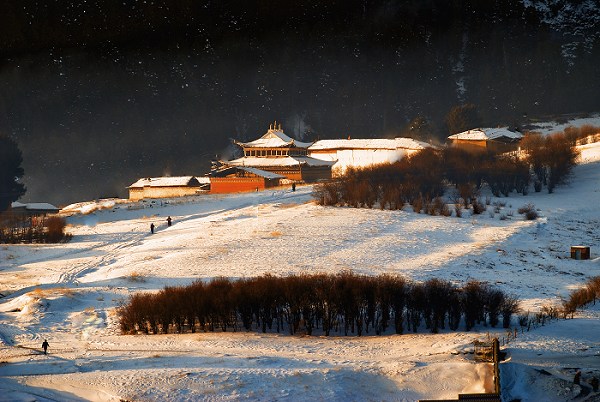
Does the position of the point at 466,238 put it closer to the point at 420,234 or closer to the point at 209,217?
the point at 420,234

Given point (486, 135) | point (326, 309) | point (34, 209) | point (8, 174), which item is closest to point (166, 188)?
point (34, 209)

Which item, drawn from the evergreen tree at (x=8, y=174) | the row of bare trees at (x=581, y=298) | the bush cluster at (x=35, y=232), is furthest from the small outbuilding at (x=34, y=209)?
the row of bare trees at (x=581, y=298)

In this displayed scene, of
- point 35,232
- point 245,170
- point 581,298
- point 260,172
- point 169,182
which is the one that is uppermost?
point 245,170

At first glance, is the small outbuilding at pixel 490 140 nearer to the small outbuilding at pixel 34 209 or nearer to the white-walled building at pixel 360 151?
the white-walled building at pixel 360 151

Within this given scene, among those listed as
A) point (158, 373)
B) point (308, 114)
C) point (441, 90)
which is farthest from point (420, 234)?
point (441, 90)

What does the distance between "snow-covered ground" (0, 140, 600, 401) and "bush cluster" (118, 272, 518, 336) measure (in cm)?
109

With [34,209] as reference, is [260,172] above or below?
above

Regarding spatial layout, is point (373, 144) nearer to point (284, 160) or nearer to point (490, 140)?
point (284, 160)

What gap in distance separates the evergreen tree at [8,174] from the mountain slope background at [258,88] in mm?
31806

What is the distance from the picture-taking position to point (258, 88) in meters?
153

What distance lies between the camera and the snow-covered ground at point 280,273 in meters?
19.9

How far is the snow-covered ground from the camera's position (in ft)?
65.4

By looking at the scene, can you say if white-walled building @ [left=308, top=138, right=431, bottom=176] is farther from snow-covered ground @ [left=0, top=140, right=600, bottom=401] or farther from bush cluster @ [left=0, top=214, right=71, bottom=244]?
bush cluster @ [left=0, top=214, right=71, bottom=244]

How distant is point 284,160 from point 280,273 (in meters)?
48.4
